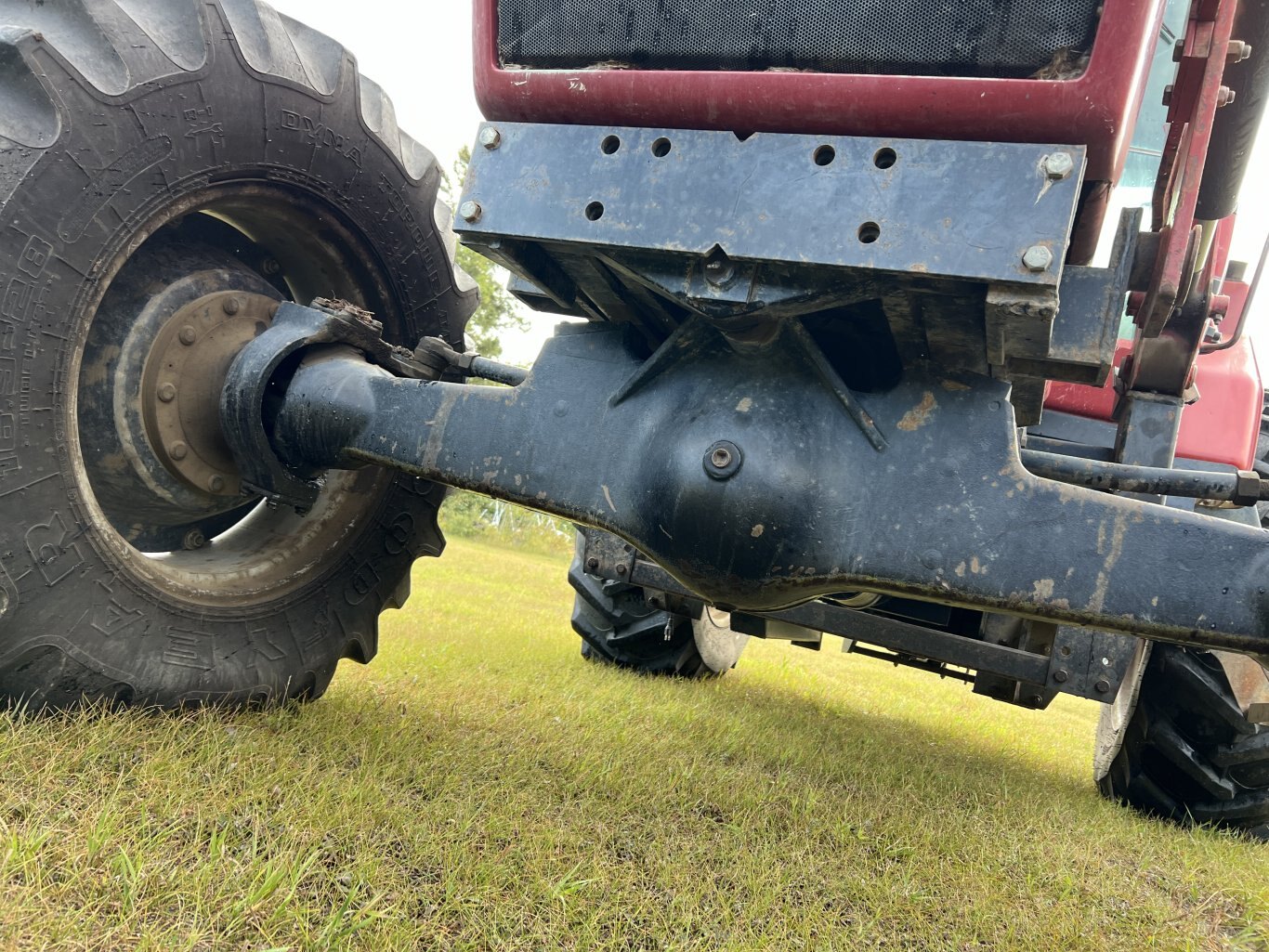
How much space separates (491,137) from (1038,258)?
0.90m

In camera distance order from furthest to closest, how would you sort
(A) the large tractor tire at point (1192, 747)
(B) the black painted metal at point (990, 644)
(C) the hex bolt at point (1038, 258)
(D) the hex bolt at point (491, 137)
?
(A) the large tractor tire at point (1192, 747) → (B) the black painted metal at point (990, 644) → (D) the hex bolt at point (491, 137) → (C) the hex bolt at point (1038, 258)

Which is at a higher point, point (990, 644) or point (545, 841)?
point (990, 644)

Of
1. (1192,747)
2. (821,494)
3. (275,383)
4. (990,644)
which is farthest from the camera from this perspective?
(1192,747)

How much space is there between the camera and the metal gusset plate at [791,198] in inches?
49.6

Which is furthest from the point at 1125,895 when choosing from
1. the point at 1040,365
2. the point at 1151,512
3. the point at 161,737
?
the point at 161,737

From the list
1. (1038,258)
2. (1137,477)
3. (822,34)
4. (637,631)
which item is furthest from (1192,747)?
(822,34)

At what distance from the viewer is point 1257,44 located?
1828 millimetres

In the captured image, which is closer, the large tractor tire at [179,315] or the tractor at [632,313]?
the tractor at [632,313]

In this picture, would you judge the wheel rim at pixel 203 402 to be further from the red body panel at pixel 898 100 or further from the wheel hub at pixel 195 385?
the red body panel at pixel 898 100

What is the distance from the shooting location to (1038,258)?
124cm

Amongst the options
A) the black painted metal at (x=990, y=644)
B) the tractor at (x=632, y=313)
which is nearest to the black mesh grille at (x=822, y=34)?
the tractor at (x=632, y=313)

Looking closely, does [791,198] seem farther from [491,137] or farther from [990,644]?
[990,644]

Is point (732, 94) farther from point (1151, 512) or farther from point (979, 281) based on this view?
point (1151, 512)

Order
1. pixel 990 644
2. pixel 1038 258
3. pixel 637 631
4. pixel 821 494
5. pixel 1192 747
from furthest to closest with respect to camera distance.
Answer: pixel 637 631, pixel 1192 747, pixel 990 644, pixel 821 494, pixel 1038 258
